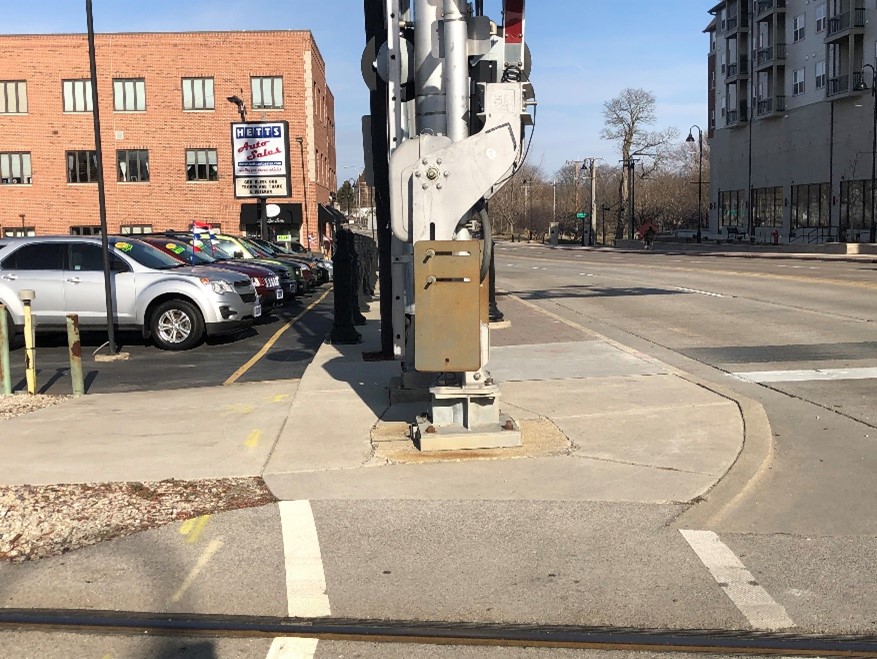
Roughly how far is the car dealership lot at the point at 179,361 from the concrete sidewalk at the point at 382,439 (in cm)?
87

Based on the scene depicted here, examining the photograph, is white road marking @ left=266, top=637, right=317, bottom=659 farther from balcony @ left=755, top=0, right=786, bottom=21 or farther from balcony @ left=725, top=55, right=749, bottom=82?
balcony @ left=725, top=55, right=749, bottom=82

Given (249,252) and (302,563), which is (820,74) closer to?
(249,252)

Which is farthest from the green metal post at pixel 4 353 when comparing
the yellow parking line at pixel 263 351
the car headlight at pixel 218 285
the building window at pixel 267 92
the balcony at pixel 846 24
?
the balcony at pixel 846 24

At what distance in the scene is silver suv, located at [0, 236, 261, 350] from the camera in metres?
13.5

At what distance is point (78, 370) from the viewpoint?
32.4 ft

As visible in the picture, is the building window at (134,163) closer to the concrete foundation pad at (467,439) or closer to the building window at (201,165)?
the building window at (201,165)

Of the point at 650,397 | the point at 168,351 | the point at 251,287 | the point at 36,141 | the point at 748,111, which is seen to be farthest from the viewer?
the point at 748,111

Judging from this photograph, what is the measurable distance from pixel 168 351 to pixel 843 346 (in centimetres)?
968

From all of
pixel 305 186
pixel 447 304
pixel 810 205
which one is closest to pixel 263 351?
pixel 447 304

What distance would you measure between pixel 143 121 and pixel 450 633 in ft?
164

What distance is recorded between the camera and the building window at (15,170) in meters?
50.0

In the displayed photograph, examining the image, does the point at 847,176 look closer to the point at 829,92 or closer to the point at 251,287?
the point at 829,92

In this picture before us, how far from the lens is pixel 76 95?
49.4 metres

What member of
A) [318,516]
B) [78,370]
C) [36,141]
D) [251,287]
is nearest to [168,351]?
[251,287]
